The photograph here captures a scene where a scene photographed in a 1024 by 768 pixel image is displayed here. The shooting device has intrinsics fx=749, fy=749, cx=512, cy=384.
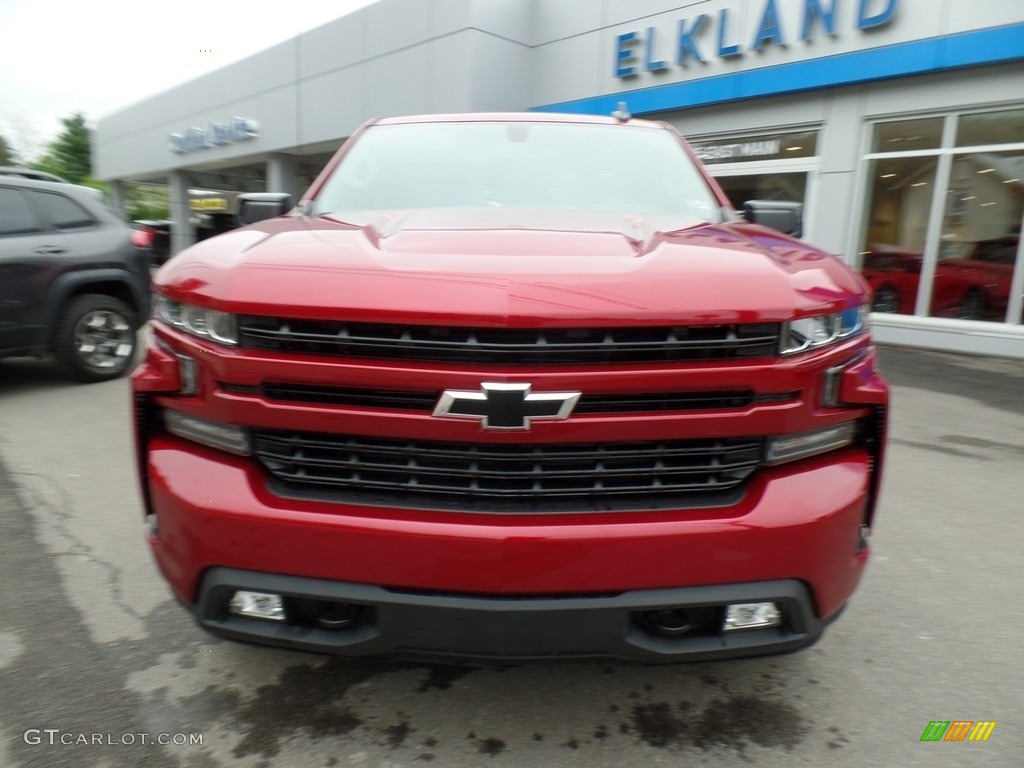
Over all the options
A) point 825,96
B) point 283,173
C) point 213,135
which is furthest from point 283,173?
point 825,96

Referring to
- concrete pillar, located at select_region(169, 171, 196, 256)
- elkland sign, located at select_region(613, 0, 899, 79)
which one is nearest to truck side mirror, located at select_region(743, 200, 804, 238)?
elkland sign, located at select_region(613, 0, 899, 79)

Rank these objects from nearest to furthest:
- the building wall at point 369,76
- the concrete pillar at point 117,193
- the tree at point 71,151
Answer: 1. the building wall at point 369,76
2. the concrete pillar at point 117,193
3. the tree at point 71,151

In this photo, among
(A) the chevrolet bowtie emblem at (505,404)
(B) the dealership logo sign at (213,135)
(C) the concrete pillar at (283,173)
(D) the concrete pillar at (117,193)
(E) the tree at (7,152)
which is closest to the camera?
(A) the chevrolet bowtie emblem at (505,404)

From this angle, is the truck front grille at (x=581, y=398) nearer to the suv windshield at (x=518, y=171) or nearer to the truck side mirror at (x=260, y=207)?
the suv windshield at (x=518, y=171)

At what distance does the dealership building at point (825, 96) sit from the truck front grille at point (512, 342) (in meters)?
9.11

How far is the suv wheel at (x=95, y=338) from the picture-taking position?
240 inches

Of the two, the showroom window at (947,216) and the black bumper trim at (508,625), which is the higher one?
the showroom window at (947,216)

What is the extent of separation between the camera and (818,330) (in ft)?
5.92

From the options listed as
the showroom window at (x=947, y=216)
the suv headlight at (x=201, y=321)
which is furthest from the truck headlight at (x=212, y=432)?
the showroom window at (x=947, y=216)

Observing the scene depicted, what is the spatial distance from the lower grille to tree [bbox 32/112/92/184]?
7825cm

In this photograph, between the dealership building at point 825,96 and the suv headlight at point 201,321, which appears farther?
the dealership building at point 825,96

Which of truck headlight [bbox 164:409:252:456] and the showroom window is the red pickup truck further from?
the showroom window

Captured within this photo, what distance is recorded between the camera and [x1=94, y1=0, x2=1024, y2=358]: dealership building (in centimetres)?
917

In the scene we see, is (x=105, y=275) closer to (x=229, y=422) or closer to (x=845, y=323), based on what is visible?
(x=229, y=422)
